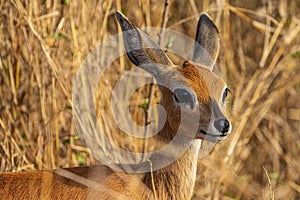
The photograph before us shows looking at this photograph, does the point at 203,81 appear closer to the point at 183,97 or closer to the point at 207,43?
the point at 183,97

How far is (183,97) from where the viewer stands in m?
4.36

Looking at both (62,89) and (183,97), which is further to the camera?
(62,89)

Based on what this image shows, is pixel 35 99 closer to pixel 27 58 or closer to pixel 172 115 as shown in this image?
pixel 27 58

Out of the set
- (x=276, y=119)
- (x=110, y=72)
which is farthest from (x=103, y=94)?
(x=276, y=119)

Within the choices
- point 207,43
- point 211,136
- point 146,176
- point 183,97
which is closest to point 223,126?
point 211,136

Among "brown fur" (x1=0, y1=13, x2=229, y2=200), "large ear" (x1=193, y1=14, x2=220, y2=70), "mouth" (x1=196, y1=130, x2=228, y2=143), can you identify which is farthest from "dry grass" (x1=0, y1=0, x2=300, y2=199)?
"mouth" (x1=196, y1=130, x2=228, y2=143)

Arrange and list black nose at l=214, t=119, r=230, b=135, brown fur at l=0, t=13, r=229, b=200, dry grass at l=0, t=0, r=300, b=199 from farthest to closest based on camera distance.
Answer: dry grass at l=0, t=0, r=300, b=199 < brown fur at l=0, t=13, r=229, b=200 < black nose at l=214, t=119, r=230, b=135

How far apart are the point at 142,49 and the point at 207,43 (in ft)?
1.59

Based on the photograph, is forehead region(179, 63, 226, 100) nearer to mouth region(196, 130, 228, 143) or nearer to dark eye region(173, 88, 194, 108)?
dark eye region(173, 88, 194, 108)

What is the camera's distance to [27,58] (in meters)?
5.58

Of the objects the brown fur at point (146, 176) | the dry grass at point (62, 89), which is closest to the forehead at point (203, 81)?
the brown fur at point (146, 176)

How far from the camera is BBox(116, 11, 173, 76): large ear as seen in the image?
14.3 feet

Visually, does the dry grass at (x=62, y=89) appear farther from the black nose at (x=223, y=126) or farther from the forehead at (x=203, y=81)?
the black nose at (x=223, y=126)

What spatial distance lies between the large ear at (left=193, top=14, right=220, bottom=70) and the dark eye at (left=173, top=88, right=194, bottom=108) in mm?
396
